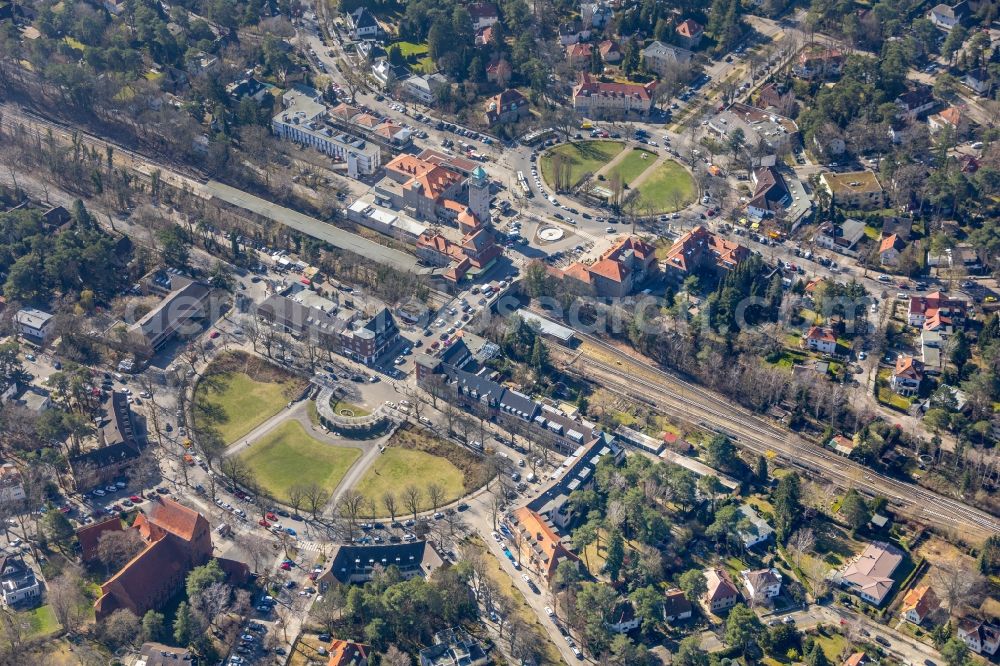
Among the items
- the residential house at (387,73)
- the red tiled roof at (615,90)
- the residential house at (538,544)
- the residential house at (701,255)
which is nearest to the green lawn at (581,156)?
the red tiled roof at (615,90)

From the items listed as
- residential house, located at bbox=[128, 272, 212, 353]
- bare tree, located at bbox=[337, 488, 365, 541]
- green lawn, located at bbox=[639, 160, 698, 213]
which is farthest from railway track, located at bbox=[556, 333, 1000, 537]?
residential house, located at bbox=[128, 272, 212, 353]

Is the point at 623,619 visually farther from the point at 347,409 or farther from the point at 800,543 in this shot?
the point at 347,409

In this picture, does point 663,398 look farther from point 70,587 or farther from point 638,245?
point 70,587

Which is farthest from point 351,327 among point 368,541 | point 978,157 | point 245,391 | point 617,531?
point 978,157

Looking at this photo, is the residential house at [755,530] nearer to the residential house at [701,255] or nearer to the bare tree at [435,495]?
the bare tree at [435,495]

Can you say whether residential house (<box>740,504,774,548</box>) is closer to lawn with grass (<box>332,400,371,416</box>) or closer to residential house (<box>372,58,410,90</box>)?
lawn with grass (<box>332,400,371,416</box>)

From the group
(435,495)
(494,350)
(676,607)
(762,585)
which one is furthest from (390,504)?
(762,585)
